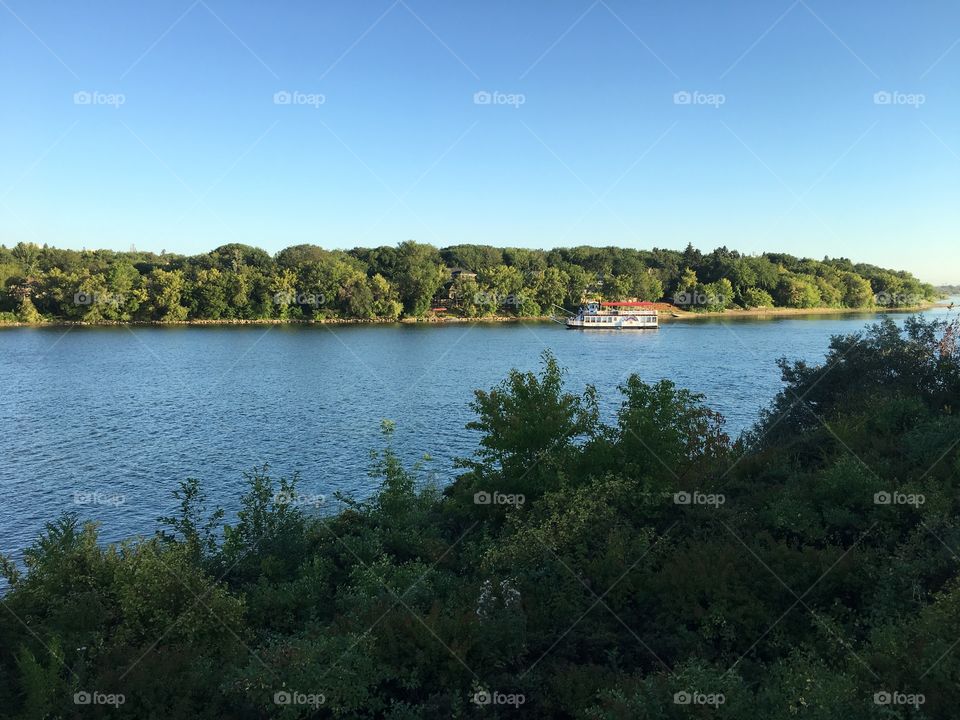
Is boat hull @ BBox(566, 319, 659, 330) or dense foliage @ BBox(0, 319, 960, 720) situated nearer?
dense foliage @ BBox(0, 319, 960, 720)

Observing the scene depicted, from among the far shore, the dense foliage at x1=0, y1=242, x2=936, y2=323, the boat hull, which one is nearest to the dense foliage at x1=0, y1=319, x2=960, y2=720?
the boat hull

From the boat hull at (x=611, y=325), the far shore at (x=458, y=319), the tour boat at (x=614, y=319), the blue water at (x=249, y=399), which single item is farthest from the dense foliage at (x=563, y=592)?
the far shore at (x=458, y=319)

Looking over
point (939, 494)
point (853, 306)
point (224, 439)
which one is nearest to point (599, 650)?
point (939, 494)

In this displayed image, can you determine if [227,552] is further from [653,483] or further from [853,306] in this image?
[853,306]

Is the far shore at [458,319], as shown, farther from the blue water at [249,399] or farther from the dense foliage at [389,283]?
the blue water at [249,399]

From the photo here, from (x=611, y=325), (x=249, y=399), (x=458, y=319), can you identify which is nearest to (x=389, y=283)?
(x=458, y=319)

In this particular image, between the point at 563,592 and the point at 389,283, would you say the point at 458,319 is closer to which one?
the point at 389,283

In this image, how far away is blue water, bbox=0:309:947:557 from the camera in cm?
2688

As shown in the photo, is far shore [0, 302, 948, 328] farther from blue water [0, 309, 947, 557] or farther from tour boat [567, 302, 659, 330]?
tour boat [567, 302, 659, 330]

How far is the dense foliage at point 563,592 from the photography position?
870cm

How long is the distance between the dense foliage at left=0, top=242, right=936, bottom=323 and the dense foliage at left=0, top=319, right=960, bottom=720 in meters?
104

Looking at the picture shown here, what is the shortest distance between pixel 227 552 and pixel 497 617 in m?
9.16

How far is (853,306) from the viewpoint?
170m

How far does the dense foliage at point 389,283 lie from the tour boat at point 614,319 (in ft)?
70.8
